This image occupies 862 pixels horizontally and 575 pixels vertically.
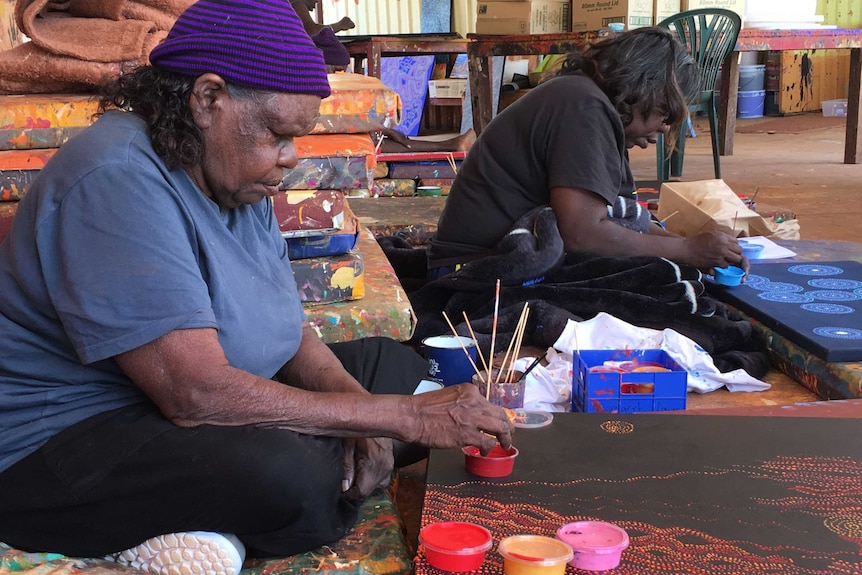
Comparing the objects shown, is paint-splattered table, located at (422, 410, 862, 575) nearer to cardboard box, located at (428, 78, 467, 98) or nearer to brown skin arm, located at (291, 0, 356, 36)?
brown skin arm, located at (291, 0, 356, 36)

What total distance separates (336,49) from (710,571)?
224cm

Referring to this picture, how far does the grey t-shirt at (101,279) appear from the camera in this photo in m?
1.37

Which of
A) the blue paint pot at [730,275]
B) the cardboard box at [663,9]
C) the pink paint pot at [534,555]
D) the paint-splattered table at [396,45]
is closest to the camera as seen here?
the pink paint pot at [534,555]

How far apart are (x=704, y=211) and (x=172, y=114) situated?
2532 mm

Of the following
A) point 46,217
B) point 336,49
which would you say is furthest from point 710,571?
point 336,49

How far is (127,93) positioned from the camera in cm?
154

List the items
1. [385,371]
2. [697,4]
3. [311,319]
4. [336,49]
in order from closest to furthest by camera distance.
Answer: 1. [385,371]
2. [311,319]
3. [336,49]
4. [697,4]

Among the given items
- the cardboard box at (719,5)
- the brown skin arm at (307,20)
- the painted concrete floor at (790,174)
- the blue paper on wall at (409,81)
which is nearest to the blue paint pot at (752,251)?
the painted concrete floor at (790,174)

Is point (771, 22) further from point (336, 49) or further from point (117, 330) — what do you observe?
point (117, 330)

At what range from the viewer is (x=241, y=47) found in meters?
1.44

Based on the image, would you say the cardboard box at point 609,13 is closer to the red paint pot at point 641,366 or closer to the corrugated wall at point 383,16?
the corrugated wall at point 383,16

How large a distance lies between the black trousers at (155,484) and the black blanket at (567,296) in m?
1.20

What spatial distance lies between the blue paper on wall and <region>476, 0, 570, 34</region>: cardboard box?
142cm

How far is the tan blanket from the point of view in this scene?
8.46 ft
